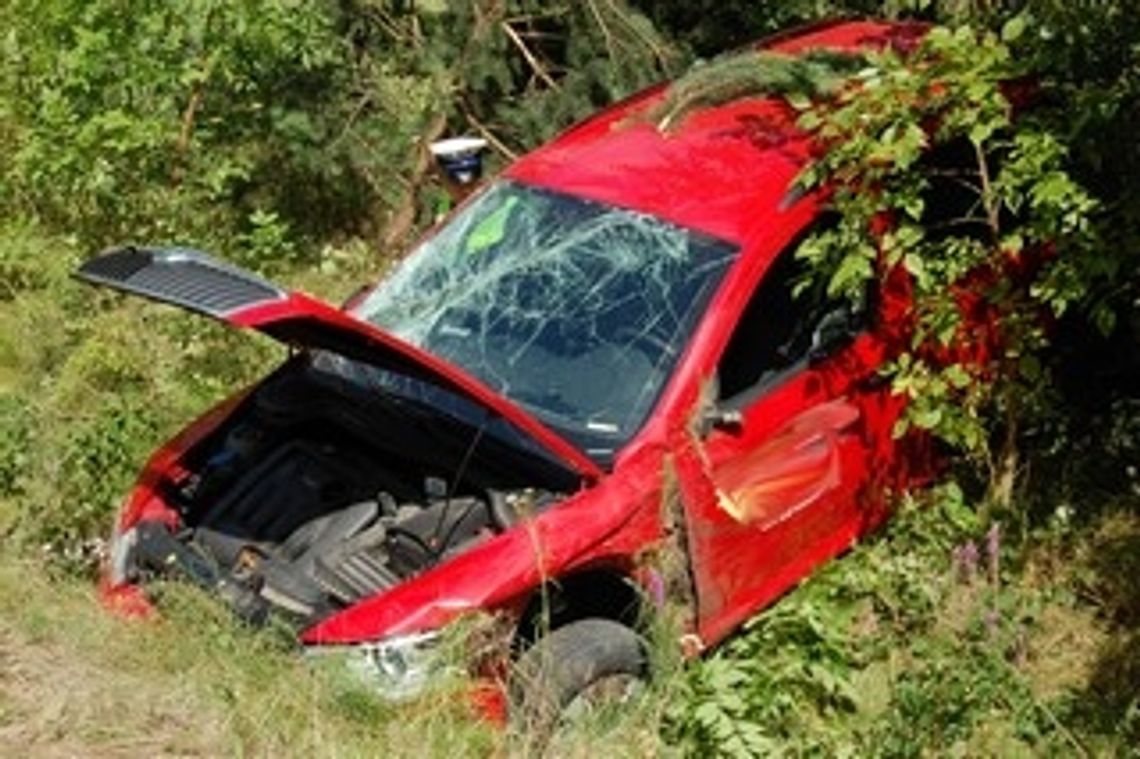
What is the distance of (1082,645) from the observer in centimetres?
543

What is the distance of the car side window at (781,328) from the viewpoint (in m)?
5.43

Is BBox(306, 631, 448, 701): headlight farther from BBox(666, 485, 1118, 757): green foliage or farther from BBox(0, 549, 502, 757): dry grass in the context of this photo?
BBox(666, 485, 1118, 757): green foliage

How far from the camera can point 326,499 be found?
5.21 metres

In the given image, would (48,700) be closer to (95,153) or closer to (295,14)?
(95,153)

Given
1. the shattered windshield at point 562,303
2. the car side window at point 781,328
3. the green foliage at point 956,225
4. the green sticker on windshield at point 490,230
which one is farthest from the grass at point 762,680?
the green sticker on windshield at point 490,230

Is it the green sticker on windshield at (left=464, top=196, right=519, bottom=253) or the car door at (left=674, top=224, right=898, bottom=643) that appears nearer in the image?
the car door at (left=674, top=224, right=898, bottom=643)

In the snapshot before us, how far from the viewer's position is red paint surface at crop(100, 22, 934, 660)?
174 inches

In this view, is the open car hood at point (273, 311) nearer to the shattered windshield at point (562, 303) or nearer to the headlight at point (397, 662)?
the shattered windshield at point (562, 303)

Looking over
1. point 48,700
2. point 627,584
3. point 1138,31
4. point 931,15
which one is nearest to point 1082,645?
point 627,584

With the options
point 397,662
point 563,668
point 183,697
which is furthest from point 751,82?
point 183,697

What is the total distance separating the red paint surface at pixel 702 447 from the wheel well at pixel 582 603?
92 mm

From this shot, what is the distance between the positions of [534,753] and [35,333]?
4.39m

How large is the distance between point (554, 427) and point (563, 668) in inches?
31.8

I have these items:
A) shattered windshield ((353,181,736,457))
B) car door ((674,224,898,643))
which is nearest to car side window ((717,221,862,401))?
car door ((674,224,898,643))
